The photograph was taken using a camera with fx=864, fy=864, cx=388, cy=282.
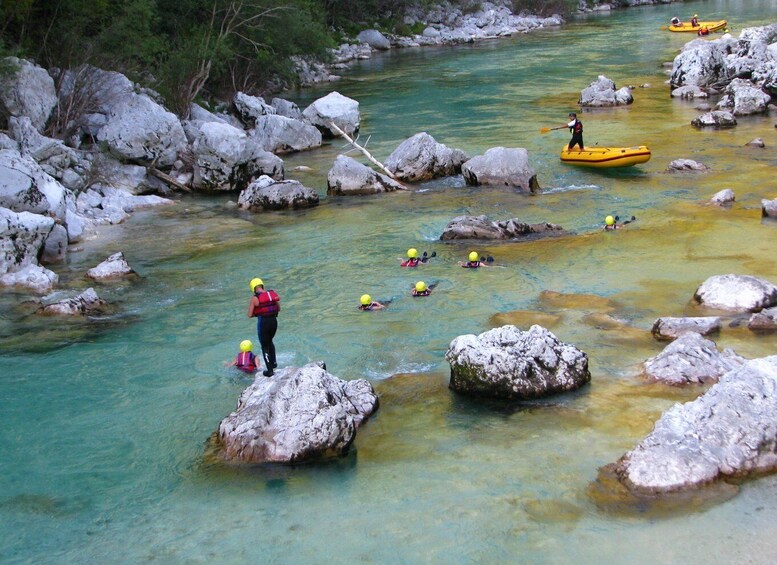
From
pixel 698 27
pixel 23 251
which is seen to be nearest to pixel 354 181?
pixel 23 251

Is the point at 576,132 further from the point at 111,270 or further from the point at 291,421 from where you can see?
the point at 291,421

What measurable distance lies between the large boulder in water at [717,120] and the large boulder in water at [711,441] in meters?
21.3

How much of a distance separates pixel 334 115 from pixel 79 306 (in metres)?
17.3

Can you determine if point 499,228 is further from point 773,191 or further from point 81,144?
point 81,144

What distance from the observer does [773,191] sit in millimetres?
20625

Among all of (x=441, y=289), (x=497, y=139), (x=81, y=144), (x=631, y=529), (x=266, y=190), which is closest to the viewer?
(x=631, y=529)

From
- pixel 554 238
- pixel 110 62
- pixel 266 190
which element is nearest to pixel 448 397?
pixel 554 238

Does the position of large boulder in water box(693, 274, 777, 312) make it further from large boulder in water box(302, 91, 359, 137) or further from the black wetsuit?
large boulder in water box(302, 91, 359, 137)

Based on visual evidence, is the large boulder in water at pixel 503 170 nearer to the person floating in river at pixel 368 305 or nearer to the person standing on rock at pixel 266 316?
the person floating in river at pixel 368 305

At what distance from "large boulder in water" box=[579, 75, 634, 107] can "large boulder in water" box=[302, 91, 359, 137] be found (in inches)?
373

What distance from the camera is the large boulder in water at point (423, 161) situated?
24.2 metres

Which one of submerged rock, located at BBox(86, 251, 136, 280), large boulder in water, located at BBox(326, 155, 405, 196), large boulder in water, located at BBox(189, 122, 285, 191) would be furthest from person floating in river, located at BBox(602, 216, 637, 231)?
large boulder in water, located at BBox(189, 122, 285, 191)

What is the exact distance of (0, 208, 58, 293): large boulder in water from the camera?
53.5 feet

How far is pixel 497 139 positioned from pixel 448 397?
1853 cm
